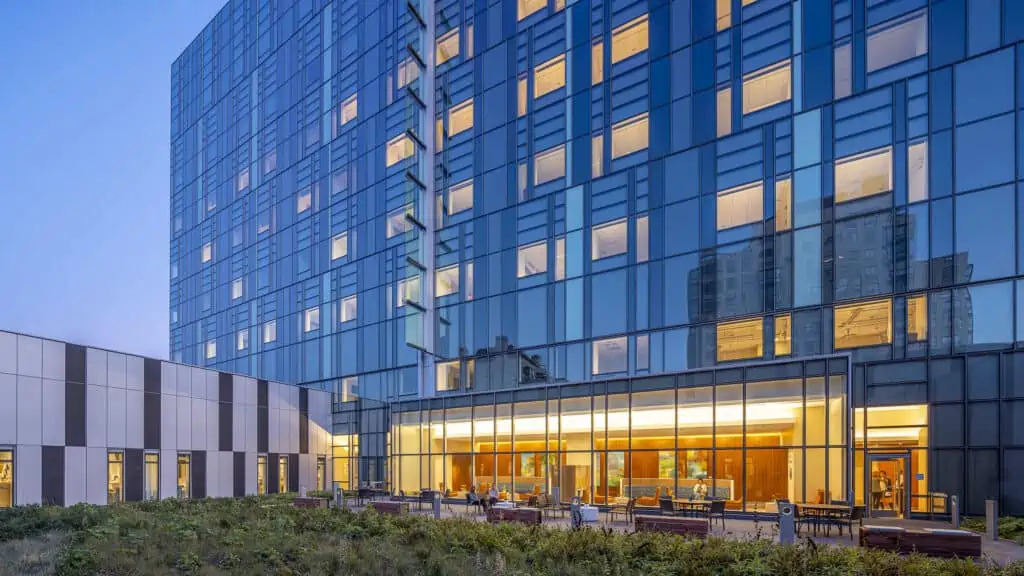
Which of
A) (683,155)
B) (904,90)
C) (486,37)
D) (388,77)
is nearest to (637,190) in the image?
(683,155)

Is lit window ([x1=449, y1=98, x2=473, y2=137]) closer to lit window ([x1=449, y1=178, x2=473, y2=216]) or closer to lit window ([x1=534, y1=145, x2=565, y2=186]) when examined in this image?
lit window ([x1=449, y1=178, x2=473, y2=216])

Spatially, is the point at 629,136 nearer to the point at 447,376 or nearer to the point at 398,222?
the point at 447,376

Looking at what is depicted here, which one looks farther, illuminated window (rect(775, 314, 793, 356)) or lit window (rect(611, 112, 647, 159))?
lit window (rect(611, 112, 647, 159))

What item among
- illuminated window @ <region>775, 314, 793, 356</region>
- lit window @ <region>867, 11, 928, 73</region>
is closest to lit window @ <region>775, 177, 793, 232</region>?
illuminated window @ <region>775, 314, 793, 356</region>

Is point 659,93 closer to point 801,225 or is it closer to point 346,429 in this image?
point 801,225

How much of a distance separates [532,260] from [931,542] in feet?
79.7

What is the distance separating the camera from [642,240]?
32.0 m

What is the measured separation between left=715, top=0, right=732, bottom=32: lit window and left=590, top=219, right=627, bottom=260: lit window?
905 cm

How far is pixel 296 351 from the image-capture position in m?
52.1

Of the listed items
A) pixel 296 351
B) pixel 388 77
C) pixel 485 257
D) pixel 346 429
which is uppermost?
pixel 388 77

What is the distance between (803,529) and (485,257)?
21.9m

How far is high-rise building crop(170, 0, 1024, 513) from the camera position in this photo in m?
24.1

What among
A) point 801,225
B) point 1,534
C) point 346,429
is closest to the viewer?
point 1,534

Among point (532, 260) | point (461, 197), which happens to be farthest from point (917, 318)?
point (461, 197)
